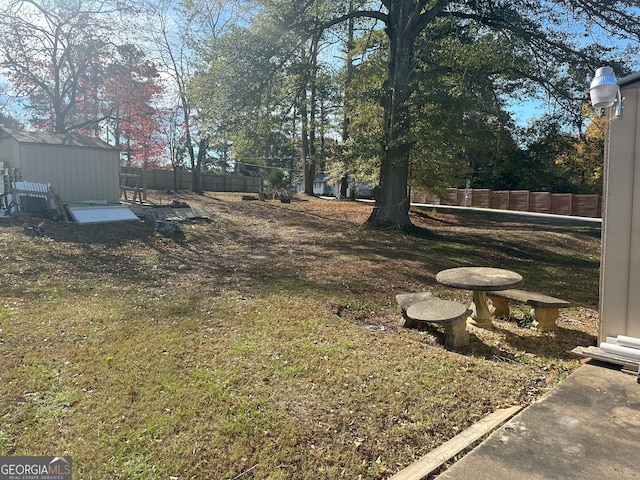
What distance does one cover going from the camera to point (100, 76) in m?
17.6

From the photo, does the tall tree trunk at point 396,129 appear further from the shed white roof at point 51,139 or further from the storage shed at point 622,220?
the shed white roof at point 51,139

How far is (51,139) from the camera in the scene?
12156 mm

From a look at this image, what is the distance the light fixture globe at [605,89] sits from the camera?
3.11 meters

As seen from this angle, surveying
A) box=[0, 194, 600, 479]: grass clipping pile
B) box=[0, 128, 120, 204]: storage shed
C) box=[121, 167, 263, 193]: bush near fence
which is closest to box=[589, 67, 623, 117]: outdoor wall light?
box=[0, 194, 600, 479]: grass clipping pile

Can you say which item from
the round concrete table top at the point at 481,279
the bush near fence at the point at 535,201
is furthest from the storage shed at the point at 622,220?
the bush near fence at the point at 535,201

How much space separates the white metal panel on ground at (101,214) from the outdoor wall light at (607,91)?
36.3 feet

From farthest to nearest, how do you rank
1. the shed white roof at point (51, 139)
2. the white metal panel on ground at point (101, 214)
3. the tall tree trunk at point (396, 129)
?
the shed white roof at point (51, 139) < the white metal panel on ground at point (101, 214) < the tall tree trunk at point (396, 129)

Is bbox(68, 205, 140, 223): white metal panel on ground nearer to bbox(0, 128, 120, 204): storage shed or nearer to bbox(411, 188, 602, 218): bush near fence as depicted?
bbox(0, 128, 120, 204): storage shed

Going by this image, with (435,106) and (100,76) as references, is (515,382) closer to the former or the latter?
(435,106)

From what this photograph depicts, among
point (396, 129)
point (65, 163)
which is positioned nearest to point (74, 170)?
point (65, 163)

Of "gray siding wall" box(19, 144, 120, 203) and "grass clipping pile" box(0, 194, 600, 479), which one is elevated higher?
"gray siding wall" box(19, 144, 120, 203)

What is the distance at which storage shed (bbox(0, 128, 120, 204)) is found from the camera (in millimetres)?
11492

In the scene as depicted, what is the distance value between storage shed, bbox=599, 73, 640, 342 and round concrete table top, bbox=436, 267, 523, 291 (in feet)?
4.10

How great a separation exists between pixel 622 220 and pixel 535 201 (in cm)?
2830
